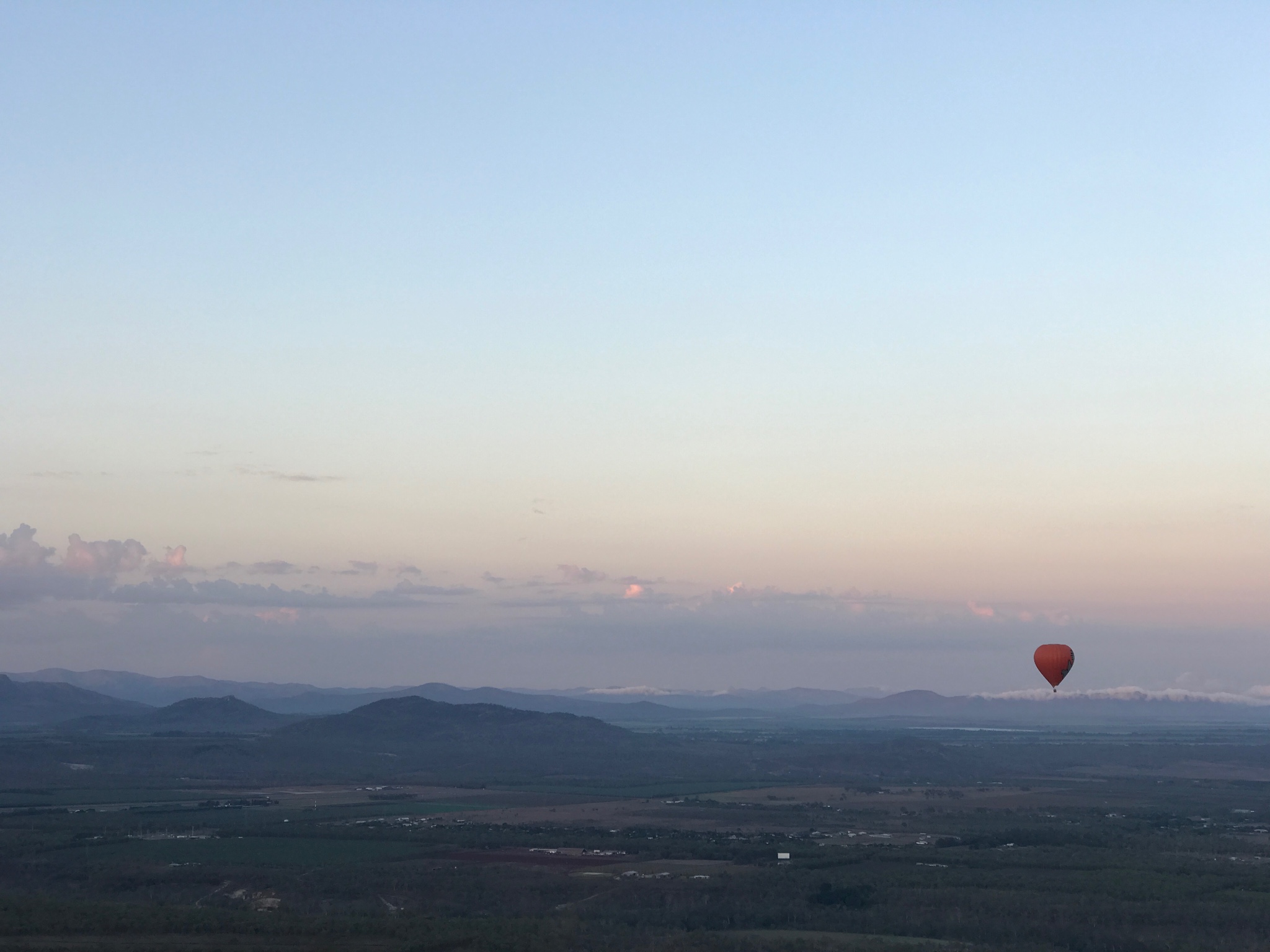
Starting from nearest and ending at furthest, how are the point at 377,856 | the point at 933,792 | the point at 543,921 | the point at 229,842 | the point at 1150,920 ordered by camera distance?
the point at 543,921
the point at 1150,920
the point at 377,856
the point at 229,842
the point at 933,792

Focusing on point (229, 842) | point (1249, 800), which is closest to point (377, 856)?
point (229, 842)

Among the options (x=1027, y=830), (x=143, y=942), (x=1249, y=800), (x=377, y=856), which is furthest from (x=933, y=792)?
(x=143, y=942)

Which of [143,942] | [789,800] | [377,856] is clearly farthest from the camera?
[789,800]

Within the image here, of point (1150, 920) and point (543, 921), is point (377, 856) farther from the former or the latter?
point (1150, 920)

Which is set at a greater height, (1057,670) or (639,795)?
(1057,670)

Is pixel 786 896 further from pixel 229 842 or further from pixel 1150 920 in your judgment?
pixel 229 842

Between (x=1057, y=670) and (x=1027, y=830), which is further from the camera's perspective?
(x=1027, y=830)
